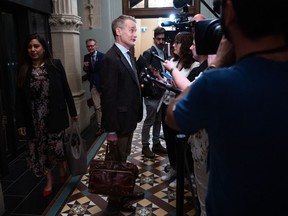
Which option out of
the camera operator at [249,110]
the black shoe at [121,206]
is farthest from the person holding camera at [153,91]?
the camera operator at [249,110]

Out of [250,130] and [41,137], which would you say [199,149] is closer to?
[250,130]

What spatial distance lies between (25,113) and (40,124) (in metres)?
0.17

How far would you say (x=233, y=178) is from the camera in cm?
68

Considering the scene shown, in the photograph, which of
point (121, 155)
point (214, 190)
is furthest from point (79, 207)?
point (214, 190)

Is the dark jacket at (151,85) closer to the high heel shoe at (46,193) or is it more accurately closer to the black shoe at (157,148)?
the black shoe at (157,148)

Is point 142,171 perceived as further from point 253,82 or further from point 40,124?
point 253,82

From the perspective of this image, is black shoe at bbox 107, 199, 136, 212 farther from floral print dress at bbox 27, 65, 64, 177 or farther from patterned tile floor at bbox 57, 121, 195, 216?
floral print dress at bbox 27, 65, 64, 177

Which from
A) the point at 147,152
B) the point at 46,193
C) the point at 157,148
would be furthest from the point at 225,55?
the point at 157,148

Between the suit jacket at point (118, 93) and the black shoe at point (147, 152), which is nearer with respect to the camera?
the suit jacket at point (118, 93)

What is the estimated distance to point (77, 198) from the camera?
8.29 ft

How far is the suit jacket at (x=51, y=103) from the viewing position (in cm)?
246

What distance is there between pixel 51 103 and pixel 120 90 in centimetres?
76

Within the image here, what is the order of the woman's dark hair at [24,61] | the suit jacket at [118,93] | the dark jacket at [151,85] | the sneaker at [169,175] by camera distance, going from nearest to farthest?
the suit jacket at [118,93] < the woman's dark hair at [24,61] < the sneaker at [169,175] < the dark jacket at [151,85]

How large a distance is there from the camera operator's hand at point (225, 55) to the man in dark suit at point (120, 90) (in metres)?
1.34
